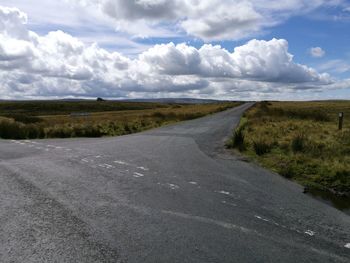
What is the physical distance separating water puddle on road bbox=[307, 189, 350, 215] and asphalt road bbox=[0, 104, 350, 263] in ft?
1.10

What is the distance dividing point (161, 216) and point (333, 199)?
3.99 meters

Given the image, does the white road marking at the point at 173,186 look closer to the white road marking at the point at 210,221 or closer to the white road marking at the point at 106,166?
the white road marking at the point at 210,221

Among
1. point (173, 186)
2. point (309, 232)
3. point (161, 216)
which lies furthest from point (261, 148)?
point (309, 232)

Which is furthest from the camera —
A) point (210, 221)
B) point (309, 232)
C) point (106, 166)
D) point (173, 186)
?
→ point (106, 166)

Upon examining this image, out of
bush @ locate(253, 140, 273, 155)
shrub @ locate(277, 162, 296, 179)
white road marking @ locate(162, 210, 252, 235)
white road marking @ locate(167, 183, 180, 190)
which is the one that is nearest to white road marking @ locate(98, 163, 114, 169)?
white road marking @ locate(167, 183, 180, 190)

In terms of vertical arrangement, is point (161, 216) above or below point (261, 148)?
above

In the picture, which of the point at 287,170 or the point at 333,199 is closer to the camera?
the point at 333,199

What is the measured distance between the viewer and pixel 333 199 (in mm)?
8773

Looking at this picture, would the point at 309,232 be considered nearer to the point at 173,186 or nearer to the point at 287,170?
the point at 173,186

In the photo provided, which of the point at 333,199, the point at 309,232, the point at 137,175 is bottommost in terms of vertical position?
the point at 333,199

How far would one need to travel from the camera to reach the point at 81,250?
5145mm

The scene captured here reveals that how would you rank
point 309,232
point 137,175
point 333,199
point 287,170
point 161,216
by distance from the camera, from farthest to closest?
point 287,170 < point 137,175 < point 333,199 < point 161,216 < point 309,232

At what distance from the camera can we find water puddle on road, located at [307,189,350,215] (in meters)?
8.05

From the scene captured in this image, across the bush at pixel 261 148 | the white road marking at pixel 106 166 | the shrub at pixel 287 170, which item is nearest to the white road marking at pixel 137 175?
the white road marking at pixel 106 166
